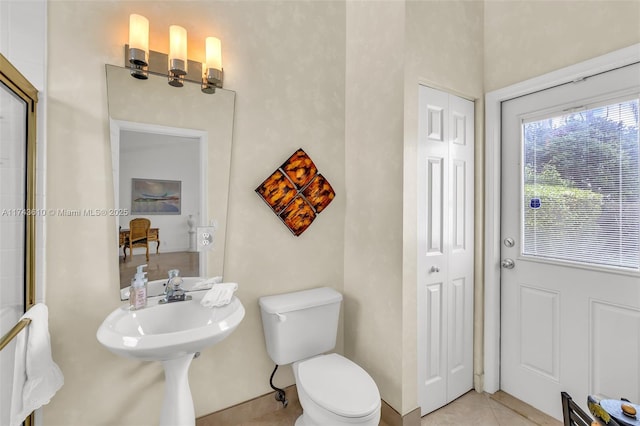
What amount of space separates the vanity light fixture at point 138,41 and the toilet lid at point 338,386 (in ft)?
5.77

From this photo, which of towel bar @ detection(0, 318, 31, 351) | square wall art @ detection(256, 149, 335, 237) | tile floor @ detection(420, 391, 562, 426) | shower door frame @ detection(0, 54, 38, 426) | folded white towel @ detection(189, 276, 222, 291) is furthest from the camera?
square wall art @ detection(256, 149, 335, 237)

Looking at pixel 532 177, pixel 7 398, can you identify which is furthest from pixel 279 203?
pixel 532 177

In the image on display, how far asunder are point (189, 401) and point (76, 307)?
69cm

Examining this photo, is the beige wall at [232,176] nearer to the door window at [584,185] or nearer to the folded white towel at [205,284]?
the folded white towel at [205,284]

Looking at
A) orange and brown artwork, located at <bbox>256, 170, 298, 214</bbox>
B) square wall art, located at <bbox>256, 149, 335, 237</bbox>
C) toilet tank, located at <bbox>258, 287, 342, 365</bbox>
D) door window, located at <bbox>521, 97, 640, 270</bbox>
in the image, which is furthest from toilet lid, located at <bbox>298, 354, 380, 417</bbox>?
door window, located at <bbox>521, 97, 640, 270</bbox>

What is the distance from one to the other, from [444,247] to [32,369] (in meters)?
2.11

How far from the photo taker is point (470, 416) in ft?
6.05

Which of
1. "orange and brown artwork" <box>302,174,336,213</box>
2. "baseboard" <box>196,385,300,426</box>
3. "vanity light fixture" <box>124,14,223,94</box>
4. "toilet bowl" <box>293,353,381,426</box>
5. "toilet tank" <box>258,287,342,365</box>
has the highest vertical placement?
"vanity light fixture" <box>124,14,223,94</box>

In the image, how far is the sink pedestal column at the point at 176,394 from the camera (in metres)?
1.35

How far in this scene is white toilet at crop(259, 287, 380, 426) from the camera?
4.42 ft

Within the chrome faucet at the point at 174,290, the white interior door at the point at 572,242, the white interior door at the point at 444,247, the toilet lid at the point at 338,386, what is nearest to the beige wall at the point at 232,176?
the chrome faucet at the point at 174,290

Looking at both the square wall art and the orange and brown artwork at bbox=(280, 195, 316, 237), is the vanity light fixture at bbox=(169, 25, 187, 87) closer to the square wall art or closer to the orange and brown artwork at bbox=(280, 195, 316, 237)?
the square wall art

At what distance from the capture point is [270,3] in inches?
73.4

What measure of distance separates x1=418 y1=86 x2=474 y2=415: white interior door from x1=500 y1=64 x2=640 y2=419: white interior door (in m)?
0.26
